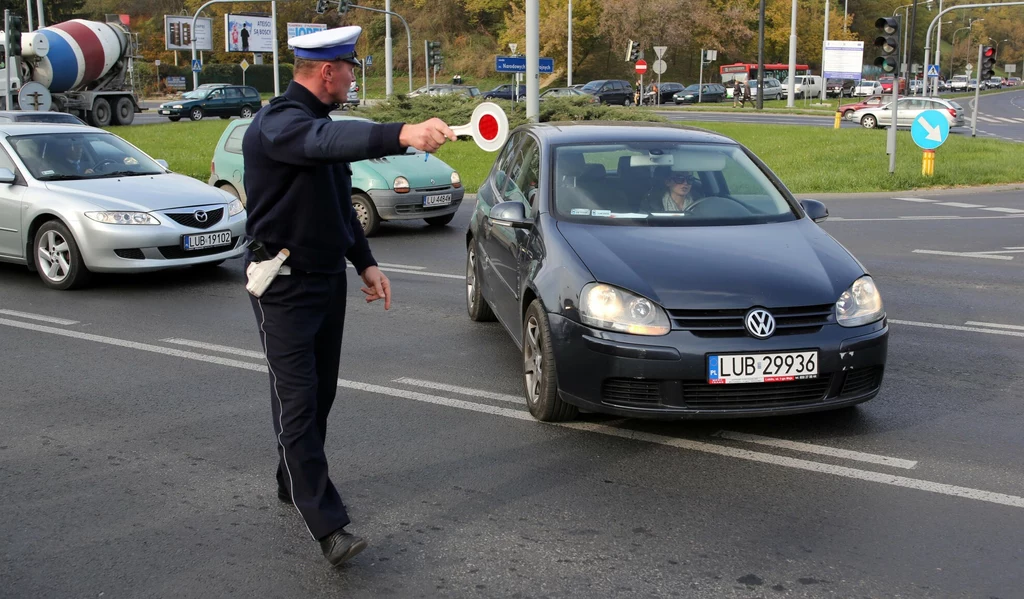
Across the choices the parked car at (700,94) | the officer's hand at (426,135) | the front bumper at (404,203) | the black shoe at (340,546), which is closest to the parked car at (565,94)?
the parked car at (700,94)

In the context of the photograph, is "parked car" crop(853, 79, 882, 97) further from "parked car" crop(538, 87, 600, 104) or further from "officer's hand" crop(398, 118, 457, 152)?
"officer's hand" crop(398, 118, 457, 152)

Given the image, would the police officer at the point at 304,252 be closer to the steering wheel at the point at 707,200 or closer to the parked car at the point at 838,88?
the steering wheel at the point at 707,200

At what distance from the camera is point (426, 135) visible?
326 cm

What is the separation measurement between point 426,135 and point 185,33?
269 ft

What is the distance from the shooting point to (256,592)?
3.75 meters

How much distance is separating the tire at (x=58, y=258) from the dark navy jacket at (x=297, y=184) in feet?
21.7

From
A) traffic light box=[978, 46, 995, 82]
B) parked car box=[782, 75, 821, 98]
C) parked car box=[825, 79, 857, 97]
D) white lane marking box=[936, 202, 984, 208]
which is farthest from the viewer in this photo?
parked car box=[825, 79, 857, 97]

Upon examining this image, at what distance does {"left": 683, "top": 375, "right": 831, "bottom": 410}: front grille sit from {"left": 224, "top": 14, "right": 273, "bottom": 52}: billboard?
6759 cm

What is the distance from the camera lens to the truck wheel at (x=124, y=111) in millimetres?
41750

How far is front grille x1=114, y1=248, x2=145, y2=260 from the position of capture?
9.70m

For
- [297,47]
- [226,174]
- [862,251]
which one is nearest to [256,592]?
[297,47]

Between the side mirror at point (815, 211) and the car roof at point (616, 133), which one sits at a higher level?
the car roof at point (616, 133)

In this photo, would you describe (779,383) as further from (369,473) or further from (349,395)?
(349,395)

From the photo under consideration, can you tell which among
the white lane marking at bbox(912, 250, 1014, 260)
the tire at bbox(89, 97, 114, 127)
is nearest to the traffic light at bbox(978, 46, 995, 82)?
the white lane marking at bbox(912, 250, 1014, 260)
